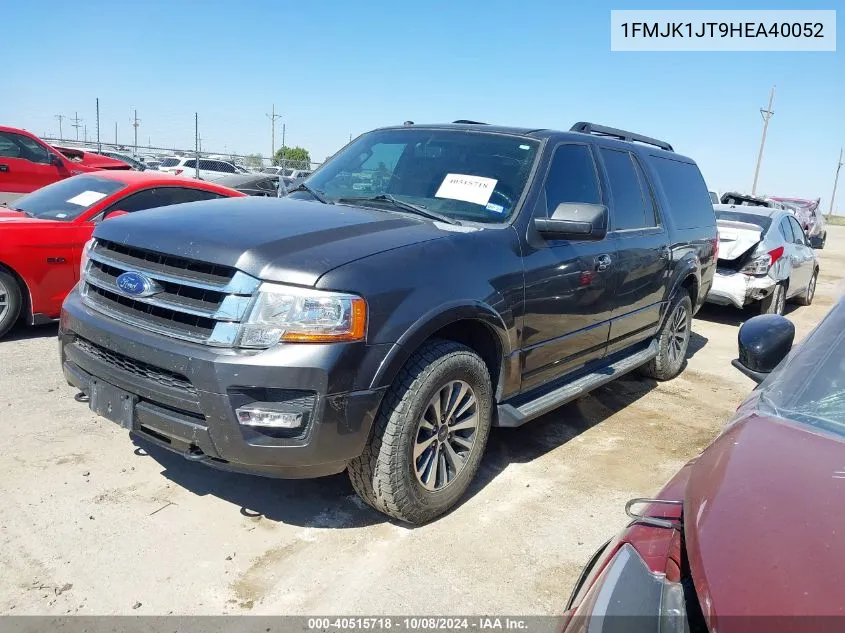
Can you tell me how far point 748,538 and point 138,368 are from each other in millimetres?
2504

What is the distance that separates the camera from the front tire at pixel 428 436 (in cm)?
300

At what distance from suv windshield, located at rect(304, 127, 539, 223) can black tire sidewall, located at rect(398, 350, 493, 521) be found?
900mm

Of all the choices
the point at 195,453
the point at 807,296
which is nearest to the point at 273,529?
the point at 195,453

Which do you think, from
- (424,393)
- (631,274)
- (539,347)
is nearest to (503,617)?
(424,393)

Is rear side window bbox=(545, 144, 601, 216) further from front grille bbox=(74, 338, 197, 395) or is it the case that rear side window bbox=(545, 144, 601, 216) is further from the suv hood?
front grille bbox=(74, 338, 197, 395)

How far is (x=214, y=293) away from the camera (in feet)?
9.35

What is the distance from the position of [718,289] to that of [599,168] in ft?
16.7

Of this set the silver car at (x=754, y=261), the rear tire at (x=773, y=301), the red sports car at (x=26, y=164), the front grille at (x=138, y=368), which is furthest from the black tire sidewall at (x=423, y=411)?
the red sports car at (x=26, y=164)

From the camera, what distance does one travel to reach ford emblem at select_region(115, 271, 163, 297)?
3.02 metres

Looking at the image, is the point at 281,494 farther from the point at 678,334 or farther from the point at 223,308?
the point at 678,334

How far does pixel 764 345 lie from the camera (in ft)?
8.36

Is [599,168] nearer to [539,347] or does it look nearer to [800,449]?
[539,347]

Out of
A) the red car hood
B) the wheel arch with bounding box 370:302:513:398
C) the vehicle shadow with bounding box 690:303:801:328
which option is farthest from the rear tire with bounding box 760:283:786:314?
the red car hood

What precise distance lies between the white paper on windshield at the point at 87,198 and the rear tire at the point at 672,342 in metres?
5.17
